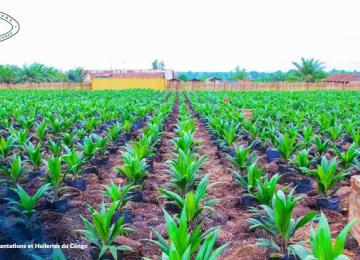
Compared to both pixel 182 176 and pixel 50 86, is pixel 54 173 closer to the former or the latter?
pixel 182 176

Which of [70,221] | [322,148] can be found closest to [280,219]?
[70,221]

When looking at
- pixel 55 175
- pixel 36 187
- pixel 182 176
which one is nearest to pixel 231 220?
pixel 182 176

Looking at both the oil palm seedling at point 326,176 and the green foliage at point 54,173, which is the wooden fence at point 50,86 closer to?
the green foliage at point 54,173

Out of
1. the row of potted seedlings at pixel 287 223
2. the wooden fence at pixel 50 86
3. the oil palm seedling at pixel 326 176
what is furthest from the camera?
the wooden fence at pixel 50 86

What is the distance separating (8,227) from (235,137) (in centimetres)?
488

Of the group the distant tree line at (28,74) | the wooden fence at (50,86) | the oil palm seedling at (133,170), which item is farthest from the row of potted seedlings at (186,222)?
the distant tree line at (28,74)

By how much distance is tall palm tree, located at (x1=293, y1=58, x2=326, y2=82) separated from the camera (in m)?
50.2

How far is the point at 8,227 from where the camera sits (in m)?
3.52

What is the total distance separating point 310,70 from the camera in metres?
50.8

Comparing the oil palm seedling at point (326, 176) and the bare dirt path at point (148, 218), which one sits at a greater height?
the oil palm seedling at point (326, 176)

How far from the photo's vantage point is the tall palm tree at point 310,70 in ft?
165

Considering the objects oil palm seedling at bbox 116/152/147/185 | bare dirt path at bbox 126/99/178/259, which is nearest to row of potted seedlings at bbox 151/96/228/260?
bare dirt path at bbox 126/99/178/259

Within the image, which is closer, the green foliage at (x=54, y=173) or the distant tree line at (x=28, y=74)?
the green foliage at (x=54, y=173)

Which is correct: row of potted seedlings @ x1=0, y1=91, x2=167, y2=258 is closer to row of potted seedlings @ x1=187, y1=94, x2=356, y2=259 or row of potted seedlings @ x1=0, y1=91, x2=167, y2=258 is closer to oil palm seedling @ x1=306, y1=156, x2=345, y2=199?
row of potted seedlings @ x1=187, y1=94, x2=356, y2=259
